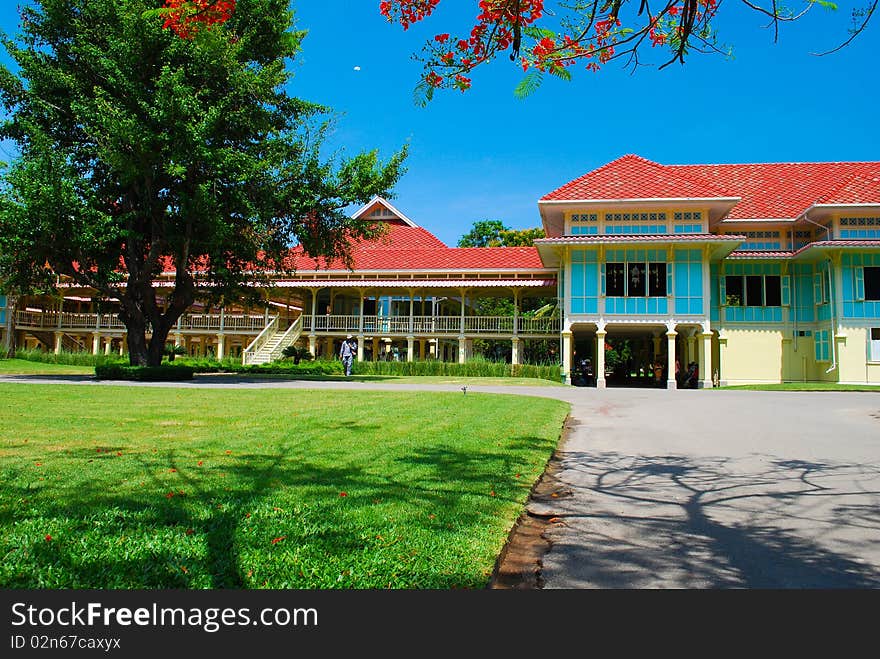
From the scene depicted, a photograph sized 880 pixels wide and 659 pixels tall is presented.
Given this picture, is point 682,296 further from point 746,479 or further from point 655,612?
point 655,612

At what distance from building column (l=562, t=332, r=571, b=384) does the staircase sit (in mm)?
14341

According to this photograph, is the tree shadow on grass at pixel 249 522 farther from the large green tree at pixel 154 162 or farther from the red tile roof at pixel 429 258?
the red tile roof at pixel 429 258

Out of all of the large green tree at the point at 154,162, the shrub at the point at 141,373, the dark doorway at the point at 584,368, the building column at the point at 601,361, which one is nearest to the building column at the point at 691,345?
the dark doorway at the point at 584,368

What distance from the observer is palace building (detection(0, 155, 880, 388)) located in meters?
26.7

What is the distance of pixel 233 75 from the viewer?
20.8m

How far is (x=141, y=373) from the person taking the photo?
20875 millimetres

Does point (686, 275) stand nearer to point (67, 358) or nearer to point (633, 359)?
point (633, 359)

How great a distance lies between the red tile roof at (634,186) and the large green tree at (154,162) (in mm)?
9507

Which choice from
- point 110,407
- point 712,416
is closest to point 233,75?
point 110,407

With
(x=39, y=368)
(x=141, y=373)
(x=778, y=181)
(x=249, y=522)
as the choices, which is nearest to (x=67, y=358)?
(x=39, y=368)

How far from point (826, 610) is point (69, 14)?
26.5 meters

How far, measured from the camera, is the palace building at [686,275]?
2666 centimetres

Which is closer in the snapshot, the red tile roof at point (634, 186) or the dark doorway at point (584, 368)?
the red tile roof at point (634, 186)

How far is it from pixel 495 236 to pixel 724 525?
48.2m
